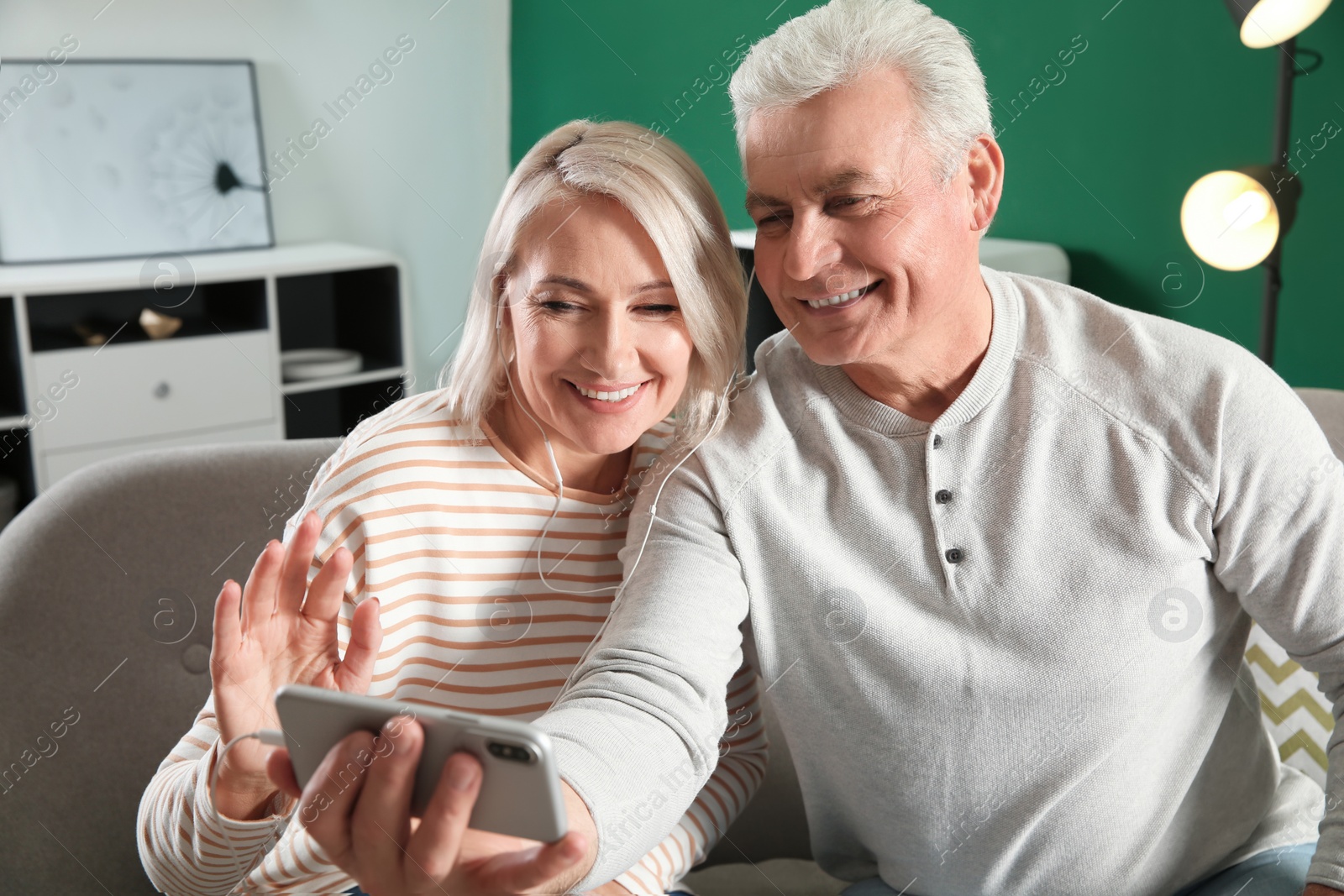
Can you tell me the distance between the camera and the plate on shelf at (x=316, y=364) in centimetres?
381

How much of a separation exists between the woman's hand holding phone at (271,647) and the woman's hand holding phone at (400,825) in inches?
5.9

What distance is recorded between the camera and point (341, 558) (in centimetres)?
94

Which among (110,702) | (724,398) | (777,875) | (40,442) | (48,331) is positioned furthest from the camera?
(48,331)

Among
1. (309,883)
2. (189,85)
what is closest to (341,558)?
(309,883)

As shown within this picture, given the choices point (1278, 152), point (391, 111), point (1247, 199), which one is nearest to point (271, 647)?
point (1247, 199)

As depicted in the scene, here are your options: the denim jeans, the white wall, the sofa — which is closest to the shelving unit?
the white wall

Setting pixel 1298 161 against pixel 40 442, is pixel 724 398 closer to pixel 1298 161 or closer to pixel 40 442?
pixel 1298 161

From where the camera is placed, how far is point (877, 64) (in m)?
1.10

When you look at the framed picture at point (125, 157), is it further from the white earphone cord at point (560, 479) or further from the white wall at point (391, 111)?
the white earphone cord at point (560, 479)

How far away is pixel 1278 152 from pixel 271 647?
1.63 metres

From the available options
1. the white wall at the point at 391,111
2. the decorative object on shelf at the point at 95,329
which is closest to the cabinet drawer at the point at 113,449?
the decorative object on shelf at the point at 95,329

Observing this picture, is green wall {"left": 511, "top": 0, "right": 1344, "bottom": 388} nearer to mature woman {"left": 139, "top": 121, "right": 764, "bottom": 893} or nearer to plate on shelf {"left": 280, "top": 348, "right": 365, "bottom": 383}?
mature woman {"left": 139, "top": 121, "right": 764, "bottom": 893}

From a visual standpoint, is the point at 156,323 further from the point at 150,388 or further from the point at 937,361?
the point at 937,361

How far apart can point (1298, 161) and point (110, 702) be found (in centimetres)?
199
